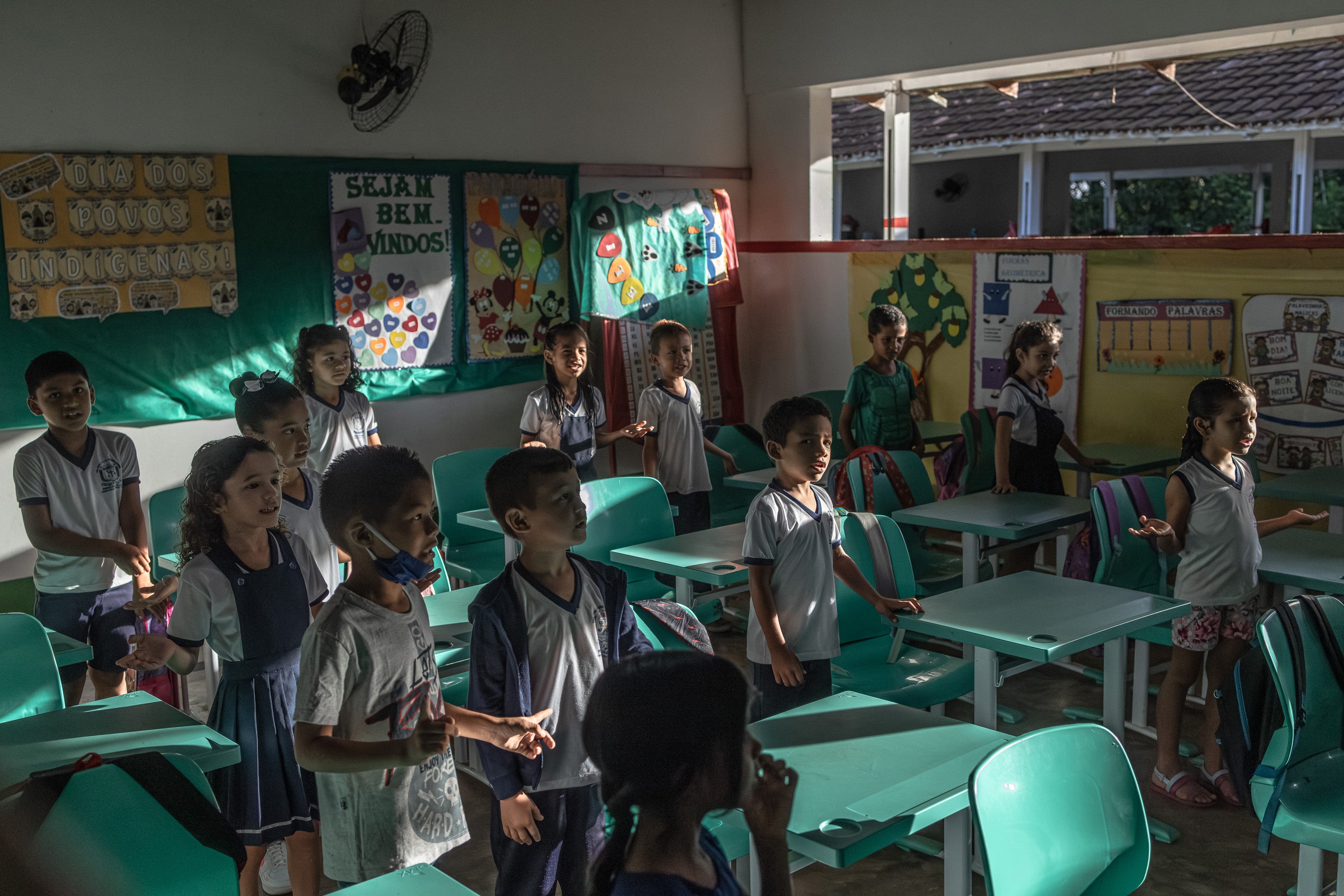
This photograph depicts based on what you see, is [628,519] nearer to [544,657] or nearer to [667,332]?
[667,332]

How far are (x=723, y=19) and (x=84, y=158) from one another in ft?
13.1

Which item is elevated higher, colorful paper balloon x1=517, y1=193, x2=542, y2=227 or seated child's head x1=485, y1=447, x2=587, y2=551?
colorful paper balloon x1=517, y1=193, x2=542, y2=227

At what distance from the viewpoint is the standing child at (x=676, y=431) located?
469 centimetres

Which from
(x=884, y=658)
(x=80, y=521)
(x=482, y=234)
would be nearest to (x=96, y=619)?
(x=80, y=521)

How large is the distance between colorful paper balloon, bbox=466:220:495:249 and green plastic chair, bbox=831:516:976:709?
3421 millimetres

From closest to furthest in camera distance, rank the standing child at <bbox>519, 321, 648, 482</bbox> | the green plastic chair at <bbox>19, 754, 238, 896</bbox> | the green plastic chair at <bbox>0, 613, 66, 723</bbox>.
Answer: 1. the green plastic chair at <bbox>19, 754, 238, 896</bbox>
2. the green plastic chair at <bbox>0, 613, 66, 723</bbox>
3. the standing child at <bbox>519, 321, 648, 482</bbox>

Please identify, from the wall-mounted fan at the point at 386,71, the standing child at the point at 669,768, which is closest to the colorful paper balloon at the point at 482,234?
the wall-mounted fan at the point at 386,71

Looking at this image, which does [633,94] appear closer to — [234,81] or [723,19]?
[723,19]

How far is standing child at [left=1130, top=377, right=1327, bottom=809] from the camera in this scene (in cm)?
327

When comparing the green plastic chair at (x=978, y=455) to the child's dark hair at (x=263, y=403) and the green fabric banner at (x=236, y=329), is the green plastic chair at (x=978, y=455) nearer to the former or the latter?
the green fabric banner at (x=236, y=329)

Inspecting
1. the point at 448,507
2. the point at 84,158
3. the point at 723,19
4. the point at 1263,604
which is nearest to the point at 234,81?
the point at 84,158

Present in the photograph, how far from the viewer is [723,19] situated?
725cm

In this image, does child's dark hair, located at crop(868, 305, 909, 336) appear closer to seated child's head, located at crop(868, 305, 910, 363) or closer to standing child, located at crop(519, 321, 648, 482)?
seated child's head, located at crop(868, 305, 910, 363)

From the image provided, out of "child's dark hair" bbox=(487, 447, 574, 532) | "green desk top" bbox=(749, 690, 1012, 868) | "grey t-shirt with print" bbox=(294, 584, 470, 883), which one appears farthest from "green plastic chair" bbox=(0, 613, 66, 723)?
"green desk top" bbox=(749, 690, 1012, 868)
